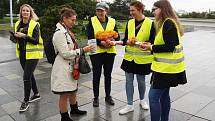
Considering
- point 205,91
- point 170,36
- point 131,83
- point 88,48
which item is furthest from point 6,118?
point 205,91

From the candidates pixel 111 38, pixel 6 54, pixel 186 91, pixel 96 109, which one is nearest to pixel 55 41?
pixel 111 38

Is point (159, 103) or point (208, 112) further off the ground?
point (159, 103)

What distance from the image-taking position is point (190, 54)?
34.0ft

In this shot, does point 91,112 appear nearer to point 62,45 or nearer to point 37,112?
point 37,112

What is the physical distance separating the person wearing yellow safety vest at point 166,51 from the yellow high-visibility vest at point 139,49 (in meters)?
0.69

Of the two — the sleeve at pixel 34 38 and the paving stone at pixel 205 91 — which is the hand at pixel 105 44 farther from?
the paving stone at pixel 205 91

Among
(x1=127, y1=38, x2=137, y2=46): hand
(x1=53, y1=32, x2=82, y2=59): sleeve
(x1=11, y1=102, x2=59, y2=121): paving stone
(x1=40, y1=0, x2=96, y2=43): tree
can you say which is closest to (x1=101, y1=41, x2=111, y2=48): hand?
(x1=127, y1=38, x2=137, y2=46): hand

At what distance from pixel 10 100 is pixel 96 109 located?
1.89m

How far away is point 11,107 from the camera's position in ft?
16.5

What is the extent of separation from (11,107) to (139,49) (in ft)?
8.82

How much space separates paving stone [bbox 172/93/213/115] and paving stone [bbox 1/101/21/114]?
2932 mm

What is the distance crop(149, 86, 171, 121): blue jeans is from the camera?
142 inches

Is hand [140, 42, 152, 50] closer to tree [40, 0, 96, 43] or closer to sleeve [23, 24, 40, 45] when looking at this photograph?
sleeve [23, 24, 40, 45]

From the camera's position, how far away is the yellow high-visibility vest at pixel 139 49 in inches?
167
